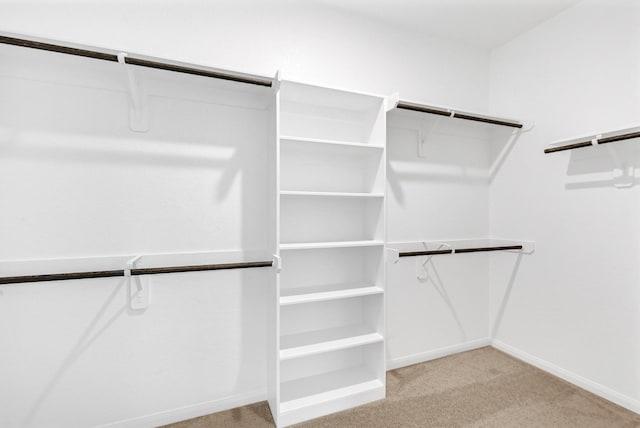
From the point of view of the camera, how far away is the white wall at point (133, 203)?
4.73 ft

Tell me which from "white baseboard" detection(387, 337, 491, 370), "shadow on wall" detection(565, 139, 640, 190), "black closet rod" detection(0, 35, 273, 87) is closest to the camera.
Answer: "black closet rod" detection(0, 35, 273, 87)

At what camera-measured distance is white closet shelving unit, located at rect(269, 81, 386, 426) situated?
1791 mm

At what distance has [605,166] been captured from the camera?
188cm

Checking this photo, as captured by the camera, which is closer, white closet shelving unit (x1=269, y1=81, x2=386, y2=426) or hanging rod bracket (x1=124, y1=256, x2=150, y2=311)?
hanging rod bracket (x1=124, y1=256, x2=150, y2=311)

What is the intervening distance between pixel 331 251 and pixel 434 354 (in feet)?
4.04

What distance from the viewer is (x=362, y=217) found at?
211 cm

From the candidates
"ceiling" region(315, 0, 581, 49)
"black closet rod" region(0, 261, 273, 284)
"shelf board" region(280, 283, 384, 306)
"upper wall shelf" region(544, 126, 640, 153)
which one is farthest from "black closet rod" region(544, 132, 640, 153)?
"black closet rod" region(0, 261, 273, 284)

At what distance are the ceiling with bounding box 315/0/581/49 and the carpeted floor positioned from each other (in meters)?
2.55

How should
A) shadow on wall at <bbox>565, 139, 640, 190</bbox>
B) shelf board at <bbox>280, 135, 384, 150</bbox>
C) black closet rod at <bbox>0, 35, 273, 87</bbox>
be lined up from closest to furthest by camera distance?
black closet rod at <bbox>0, 35, 273, 87</bbox>
shelf board at <bbox>280, 135, 384, 150</bbox>
shadow on wall at <bbox>565, 139, 640, 190</bbox>

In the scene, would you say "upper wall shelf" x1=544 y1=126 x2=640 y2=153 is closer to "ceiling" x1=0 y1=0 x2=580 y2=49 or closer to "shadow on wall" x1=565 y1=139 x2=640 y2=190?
"shadow on wall" x1=565 y1=139 x2=640 y2=190

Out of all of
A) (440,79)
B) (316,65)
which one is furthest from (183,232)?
(440,79)

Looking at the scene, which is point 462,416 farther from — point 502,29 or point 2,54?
point 2,54

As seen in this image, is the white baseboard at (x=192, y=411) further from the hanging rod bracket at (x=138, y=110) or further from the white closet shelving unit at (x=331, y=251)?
the hanging rod bracket at (x=138, y=110)

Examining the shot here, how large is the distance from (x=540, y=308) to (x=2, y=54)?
3527 millimetres
